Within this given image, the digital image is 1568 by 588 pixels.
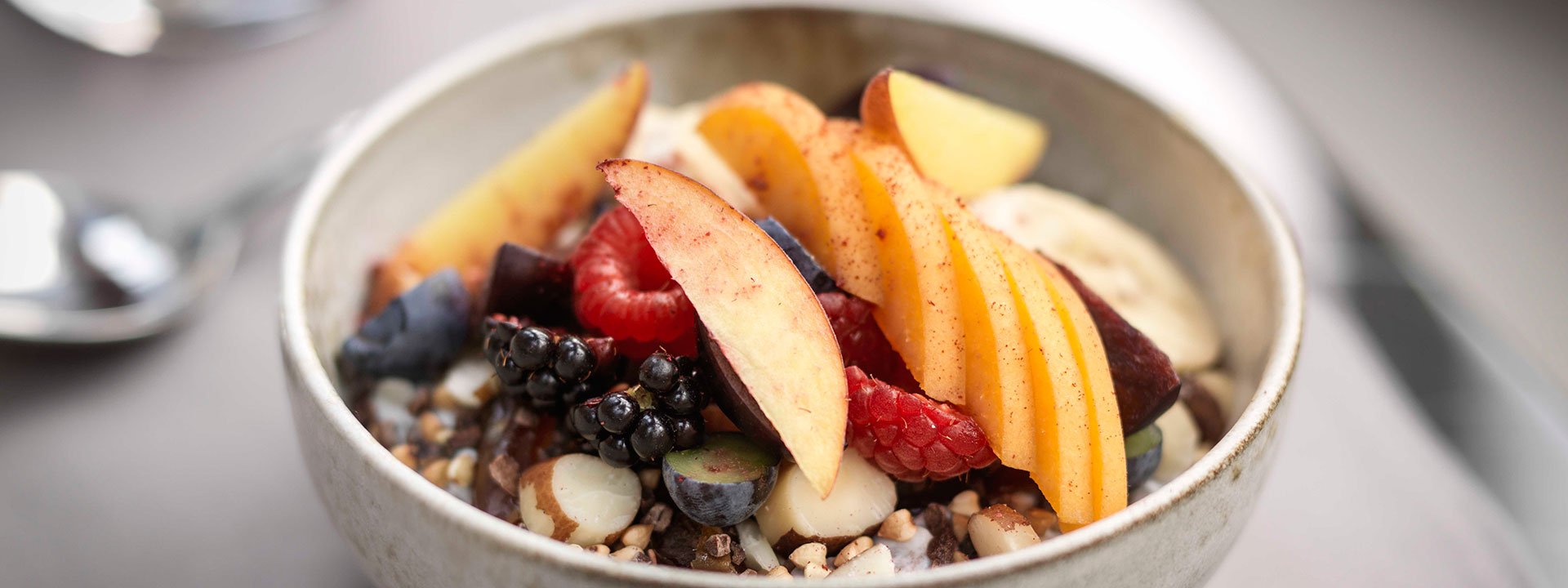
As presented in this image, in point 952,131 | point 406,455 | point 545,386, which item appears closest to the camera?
point 545,386

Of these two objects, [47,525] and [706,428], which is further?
[47,525]

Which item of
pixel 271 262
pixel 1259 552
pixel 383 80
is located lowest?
pixel 1259 552

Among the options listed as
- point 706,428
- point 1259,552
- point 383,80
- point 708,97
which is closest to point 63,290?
point 383,80

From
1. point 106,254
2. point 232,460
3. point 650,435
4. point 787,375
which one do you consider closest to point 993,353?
point 787,375

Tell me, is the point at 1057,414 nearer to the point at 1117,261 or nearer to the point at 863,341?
the point at 863,341

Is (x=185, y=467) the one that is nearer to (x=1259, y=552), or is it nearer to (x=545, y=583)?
(x=545, y=583)

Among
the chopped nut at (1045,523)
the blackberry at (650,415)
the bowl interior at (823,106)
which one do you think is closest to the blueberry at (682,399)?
the blackberry at (650,415)
